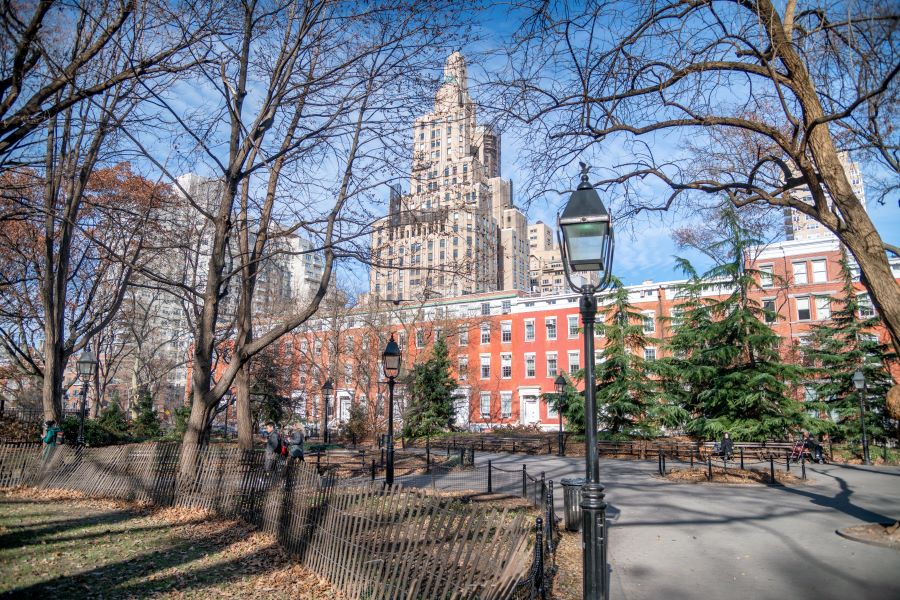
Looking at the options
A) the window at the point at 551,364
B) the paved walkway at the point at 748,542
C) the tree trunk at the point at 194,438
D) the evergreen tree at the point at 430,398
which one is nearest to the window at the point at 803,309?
the window at the point at 551,364

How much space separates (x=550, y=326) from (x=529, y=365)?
4.10 metres

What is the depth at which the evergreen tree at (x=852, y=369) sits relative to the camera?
2905 cm

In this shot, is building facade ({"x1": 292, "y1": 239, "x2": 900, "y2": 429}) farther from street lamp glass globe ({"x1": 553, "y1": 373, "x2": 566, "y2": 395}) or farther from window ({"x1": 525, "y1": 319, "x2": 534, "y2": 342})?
street lamp glass globe ({"x1": 553, "y1": 373, "x2": 566, "y2": 395})

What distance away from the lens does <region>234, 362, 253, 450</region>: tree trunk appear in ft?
69.0

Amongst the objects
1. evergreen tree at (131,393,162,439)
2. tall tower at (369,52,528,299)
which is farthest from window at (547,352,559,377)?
tall tower at (369,52,528,299)

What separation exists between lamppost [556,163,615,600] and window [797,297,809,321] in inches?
1774

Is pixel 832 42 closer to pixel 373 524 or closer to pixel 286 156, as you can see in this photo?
pixel 373 524

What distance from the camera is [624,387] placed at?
102 ft

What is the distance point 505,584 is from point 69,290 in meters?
32.3

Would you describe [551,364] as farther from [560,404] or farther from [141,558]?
[141,558]

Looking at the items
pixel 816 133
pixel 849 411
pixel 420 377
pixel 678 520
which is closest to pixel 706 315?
pixel 849 411

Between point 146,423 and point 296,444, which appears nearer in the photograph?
point 296,444

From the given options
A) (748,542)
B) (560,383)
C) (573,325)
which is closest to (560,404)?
(560,383)

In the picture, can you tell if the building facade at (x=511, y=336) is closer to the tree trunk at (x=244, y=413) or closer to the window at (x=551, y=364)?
the window at (x=551, y=364)
